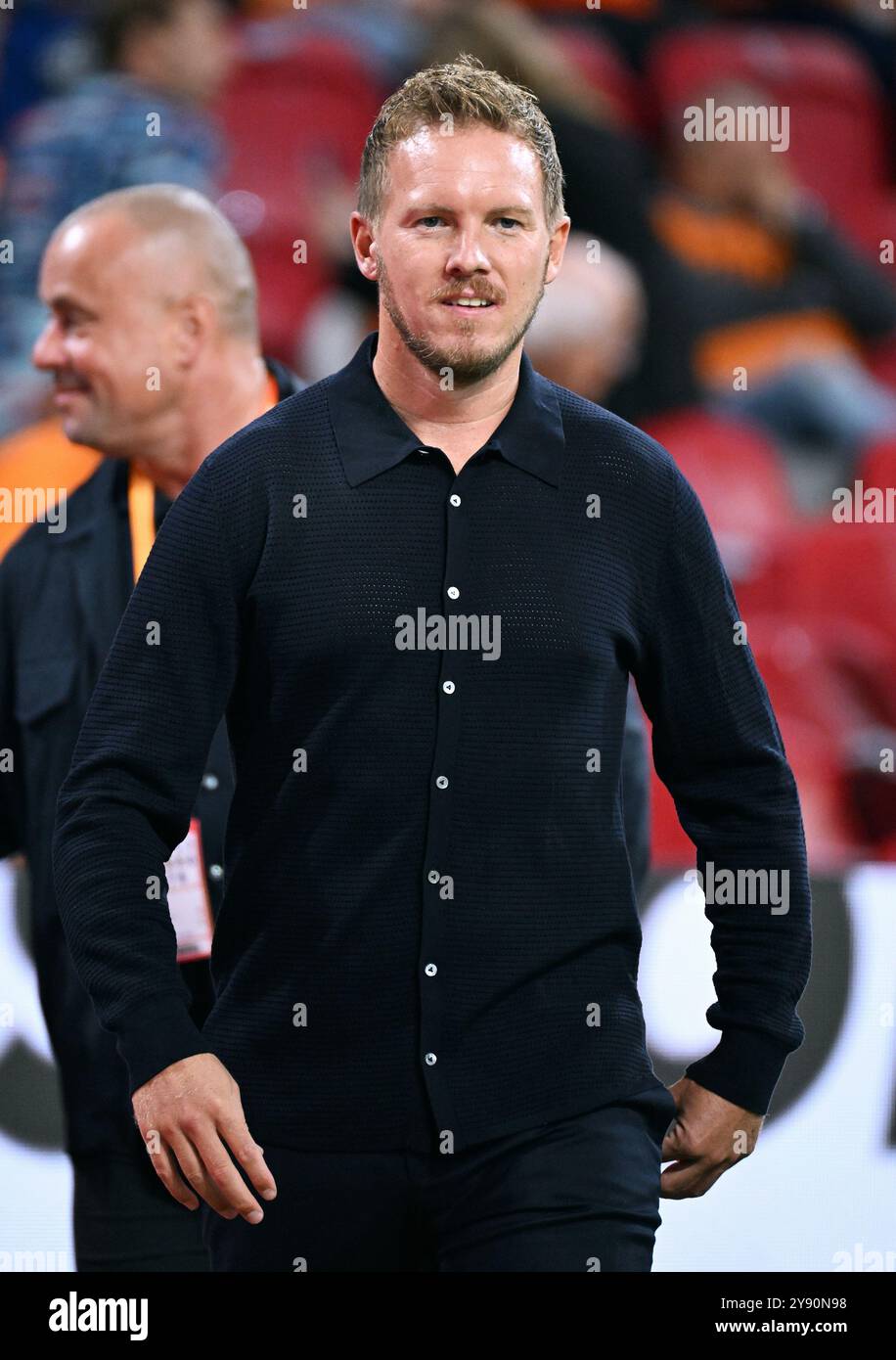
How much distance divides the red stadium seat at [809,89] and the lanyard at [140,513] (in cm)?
365

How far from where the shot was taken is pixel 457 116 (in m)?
1.77

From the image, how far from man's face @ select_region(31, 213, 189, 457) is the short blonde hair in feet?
3.25

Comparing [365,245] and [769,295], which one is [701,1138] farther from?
[769,295]

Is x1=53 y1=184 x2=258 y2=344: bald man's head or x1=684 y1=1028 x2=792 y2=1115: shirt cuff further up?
x1=53 y1=184 x2=258 y2=344: bald man's head

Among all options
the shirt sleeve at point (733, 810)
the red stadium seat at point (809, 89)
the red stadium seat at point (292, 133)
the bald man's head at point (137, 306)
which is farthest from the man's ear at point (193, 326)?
the red stadium seat at point (809, 89)

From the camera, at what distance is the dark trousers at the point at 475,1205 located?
166 cm

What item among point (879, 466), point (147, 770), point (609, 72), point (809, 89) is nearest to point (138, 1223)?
point (147, 770)

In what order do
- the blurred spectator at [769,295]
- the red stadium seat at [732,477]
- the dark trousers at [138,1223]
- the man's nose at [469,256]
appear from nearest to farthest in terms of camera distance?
the man's nose at [469,256], the dark trousers at [138,1223], the red stadium seat at [732,477], the blurred spectator at [769,295]

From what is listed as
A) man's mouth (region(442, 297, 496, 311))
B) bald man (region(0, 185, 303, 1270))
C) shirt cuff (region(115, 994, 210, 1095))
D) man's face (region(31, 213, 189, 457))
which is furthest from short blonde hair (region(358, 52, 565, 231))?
man's face (region(31, 213, 189, 457))

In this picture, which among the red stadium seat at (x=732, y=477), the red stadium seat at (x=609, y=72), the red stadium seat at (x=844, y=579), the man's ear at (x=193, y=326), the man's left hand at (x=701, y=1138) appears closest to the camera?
the man's left hand at (x=701, y=1138)

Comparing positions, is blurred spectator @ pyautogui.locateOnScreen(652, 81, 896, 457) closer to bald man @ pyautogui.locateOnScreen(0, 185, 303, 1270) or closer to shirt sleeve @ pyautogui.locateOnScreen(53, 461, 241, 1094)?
bald man @ pyautogui.locateOnScreen(0, 185, 303, 1270)

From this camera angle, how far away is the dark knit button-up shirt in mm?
1693

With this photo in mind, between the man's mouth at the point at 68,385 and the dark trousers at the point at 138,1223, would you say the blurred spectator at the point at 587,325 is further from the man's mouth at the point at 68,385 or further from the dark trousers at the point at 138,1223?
the dark trousers at the point at 138,1223

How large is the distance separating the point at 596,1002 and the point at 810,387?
13.2 ft
